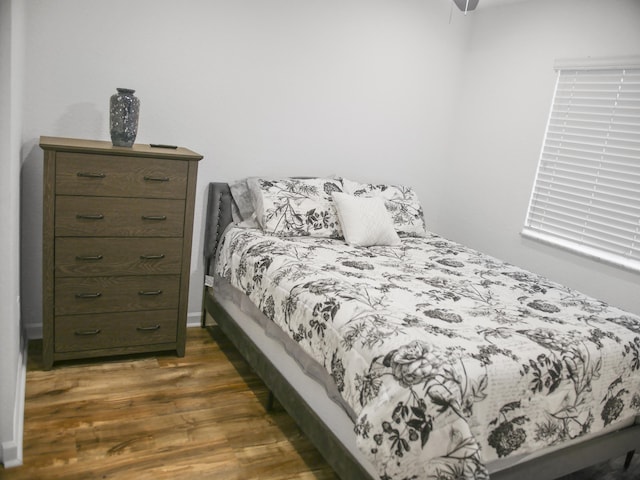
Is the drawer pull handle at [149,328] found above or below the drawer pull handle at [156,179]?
below

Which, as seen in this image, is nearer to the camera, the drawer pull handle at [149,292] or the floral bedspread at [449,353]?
the floral bedspread at [449,353]

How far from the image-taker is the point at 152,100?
2.82m

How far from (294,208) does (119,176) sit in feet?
3.19

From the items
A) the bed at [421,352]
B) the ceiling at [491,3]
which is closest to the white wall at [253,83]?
the ceiling at [491,3]

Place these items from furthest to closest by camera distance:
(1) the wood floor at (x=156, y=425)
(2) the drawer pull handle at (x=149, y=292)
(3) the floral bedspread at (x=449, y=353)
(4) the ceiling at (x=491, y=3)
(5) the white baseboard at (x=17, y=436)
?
1. (4) the ceiling at (x=491, y=3)
2. (2) the drawer pull handle at (x=149, y=292)
3. (1) the wood floor at (x=156, y=425)
4. (5) the white baseboard at (x=17, y=436)
5. (3) the floral bedspread at (x=449, y=353)

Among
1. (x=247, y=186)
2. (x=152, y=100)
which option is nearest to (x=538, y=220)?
(x=247, y=186)

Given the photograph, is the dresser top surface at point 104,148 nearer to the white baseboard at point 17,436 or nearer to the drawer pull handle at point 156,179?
the drawer pull handle at point 156,179

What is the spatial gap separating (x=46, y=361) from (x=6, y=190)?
1166mm

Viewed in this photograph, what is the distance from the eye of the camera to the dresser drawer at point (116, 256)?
2408 millimetres

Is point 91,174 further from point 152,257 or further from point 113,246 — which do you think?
point 152,257

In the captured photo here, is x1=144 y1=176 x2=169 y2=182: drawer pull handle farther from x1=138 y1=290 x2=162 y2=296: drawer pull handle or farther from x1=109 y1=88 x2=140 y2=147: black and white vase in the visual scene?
x1=138 y1=290 x2=162 y2=296: drawer pull handle

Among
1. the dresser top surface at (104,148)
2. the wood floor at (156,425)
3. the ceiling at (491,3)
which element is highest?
the ceiling at (491,3)

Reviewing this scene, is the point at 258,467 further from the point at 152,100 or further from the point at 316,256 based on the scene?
the point at 152,100

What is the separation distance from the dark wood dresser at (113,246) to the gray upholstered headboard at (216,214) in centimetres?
41
